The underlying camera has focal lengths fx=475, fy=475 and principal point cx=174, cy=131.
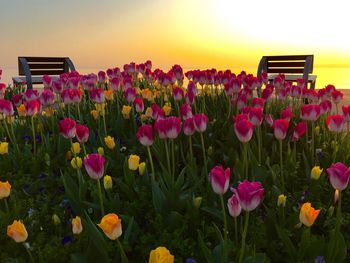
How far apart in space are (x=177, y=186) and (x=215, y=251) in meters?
0.80

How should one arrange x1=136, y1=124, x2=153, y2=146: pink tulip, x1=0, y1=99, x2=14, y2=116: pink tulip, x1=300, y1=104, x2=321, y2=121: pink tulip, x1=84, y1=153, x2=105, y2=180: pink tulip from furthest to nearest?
x1=0, y1=99, x2=14, y2=116: pink tulip < x1=300, y1=104, x2=321, y2=121: pink tulip < x1=136, y1=124, x2=153, y2=146: pink tulip < x1=84, y1=153, x2=105, y2=180: pink tulip

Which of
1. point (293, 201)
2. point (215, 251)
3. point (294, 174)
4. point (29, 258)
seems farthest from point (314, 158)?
point (29, 258)

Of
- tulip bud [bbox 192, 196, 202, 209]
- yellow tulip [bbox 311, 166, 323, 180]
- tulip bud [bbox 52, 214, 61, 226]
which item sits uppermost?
yellow tulip [bbox 311, 166, 323, 180]

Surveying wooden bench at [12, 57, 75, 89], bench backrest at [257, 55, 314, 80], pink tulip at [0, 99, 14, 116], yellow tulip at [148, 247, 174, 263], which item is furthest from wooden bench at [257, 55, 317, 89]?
yellow tulip at [148, 247, 174, 263]

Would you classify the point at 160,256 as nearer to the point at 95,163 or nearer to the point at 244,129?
the point at 95,163

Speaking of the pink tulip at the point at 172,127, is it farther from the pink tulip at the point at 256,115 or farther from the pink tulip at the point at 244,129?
the pink tulip at the point at 256,115

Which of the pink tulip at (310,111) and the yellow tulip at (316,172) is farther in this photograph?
the pink tulip at (310,111)

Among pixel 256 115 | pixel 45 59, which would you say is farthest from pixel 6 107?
pixel 45 59

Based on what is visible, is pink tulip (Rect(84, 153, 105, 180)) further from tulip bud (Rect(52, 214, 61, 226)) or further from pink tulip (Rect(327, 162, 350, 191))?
pink tulip (Rect(327, 162, 350, 191))

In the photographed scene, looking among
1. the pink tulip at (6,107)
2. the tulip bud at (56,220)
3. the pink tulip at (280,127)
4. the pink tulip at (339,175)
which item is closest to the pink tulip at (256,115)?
the pink tulip at (280,127)

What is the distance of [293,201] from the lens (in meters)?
3.34

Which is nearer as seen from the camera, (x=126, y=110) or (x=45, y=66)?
(x=126, y=110)

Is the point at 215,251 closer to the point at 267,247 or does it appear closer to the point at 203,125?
the point at 267,247

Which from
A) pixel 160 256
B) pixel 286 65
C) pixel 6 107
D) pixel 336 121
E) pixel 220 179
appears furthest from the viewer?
pixel 286 65
